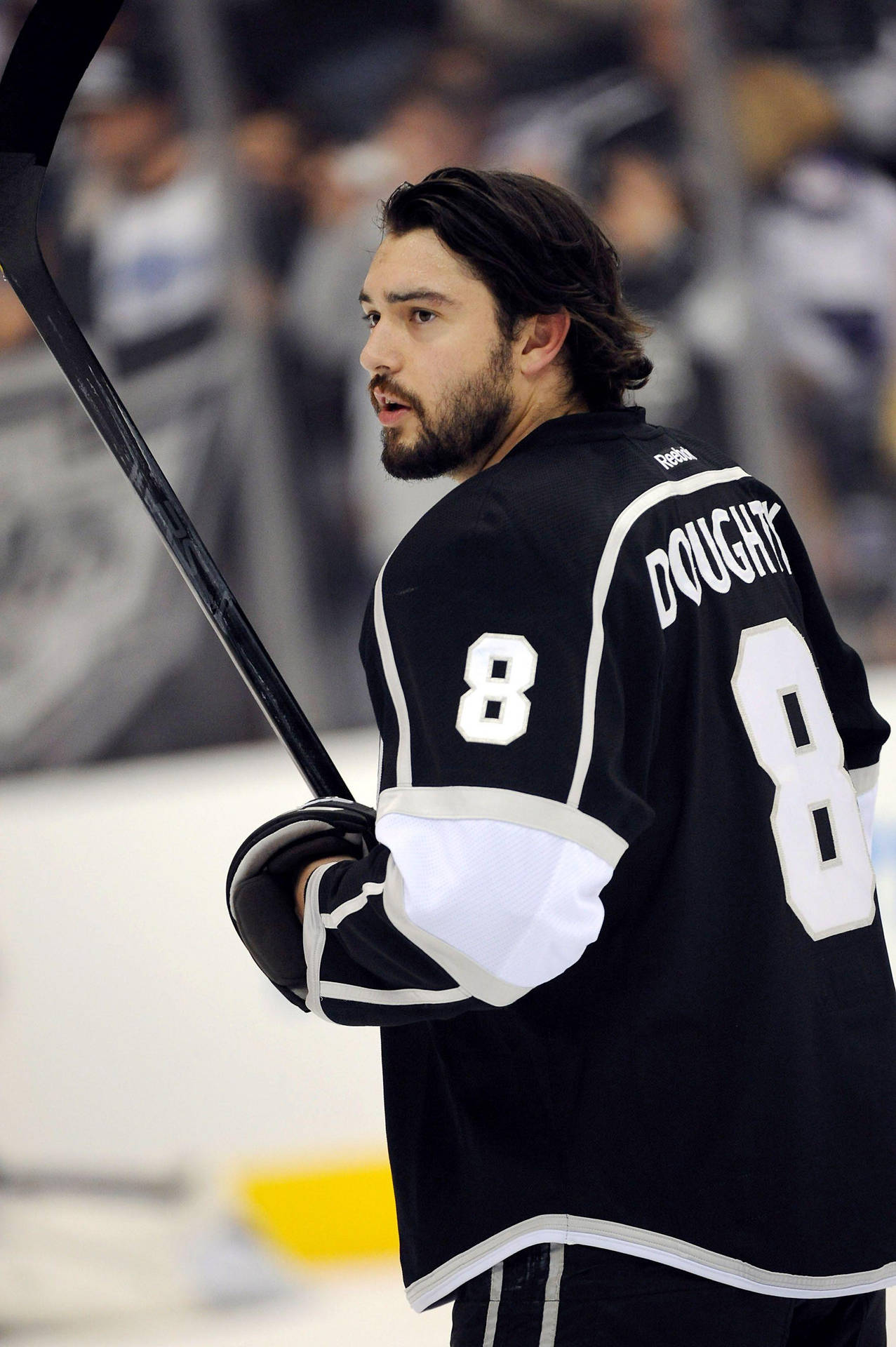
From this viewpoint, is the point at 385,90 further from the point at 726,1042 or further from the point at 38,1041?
the point at 726,1042

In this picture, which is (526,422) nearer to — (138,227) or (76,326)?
(76,326)

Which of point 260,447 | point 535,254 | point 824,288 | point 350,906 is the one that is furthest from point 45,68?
point 824,288

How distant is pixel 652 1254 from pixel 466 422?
2.11 feet

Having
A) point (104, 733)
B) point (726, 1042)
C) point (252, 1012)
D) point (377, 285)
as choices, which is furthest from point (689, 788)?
point (104, 733)

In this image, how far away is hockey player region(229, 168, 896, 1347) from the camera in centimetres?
99

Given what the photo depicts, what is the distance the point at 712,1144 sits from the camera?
108 centimetres

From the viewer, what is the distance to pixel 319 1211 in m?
2.76

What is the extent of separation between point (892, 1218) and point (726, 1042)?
20 cm

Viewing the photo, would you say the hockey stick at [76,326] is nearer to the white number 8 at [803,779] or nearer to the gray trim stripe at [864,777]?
the white number 8 at [803,779]

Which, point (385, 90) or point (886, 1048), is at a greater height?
point (385, 90)

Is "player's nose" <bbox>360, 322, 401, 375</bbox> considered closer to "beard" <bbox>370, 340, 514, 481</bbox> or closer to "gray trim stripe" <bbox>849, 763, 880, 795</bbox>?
"beard" <bbox>370, 340, 514, 481</bbox>

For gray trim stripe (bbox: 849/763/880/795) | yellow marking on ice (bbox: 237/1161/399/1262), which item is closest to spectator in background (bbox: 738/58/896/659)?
yellow marking on ice (bbox: 237/1161/399/1262)

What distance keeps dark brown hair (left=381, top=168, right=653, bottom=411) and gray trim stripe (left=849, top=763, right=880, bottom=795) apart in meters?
→ 0.44

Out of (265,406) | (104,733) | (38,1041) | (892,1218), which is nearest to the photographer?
(892,1218)
